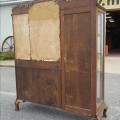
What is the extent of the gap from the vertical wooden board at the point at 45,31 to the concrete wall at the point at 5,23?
1102 centimetres

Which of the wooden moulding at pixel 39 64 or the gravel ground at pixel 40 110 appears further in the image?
the gravel ground at pixel 40 110

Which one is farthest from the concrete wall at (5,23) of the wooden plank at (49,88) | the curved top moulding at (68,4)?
the wooden plank at (49,88)

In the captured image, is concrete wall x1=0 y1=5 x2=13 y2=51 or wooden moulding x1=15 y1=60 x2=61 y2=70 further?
concrete wall x1=0 y1=5 x2=13 y2=51

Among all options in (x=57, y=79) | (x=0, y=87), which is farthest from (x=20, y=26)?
(x=0, y=87)

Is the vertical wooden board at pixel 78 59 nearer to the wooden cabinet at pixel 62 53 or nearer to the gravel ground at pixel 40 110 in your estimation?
the wooden cabinet at pixel 62 53

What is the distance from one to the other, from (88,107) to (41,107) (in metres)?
1.45

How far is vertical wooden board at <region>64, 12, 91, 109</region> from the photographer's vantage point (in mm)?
3820

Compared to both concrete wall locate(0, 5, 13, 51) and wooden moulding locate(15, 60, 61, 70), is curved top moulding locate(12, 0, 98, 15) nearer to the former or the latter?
wooden moulding locate(15, 60, 61, 70)

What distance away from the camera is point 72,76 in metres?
4.07

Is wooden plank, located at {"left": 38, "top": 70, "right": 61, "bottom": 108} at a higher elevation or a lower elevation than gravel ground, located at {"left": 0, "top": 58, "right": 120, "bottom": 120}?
higher

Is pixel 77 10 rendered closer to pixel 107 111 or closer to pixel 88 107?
pixel 88 107

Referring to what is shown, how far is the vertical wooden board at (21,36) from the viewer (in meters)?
4.50

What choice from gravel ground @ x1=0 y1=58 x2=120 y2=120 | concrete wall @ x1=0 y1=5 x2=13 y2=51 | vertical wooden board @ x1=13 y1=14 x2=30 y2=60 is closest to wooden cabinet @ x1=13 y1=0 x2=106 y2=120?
vertical wooden board @ x1=13 y1=14 x2=30 y2=60

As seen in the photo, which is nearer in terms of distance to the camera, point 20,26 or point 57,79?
point 57,79
